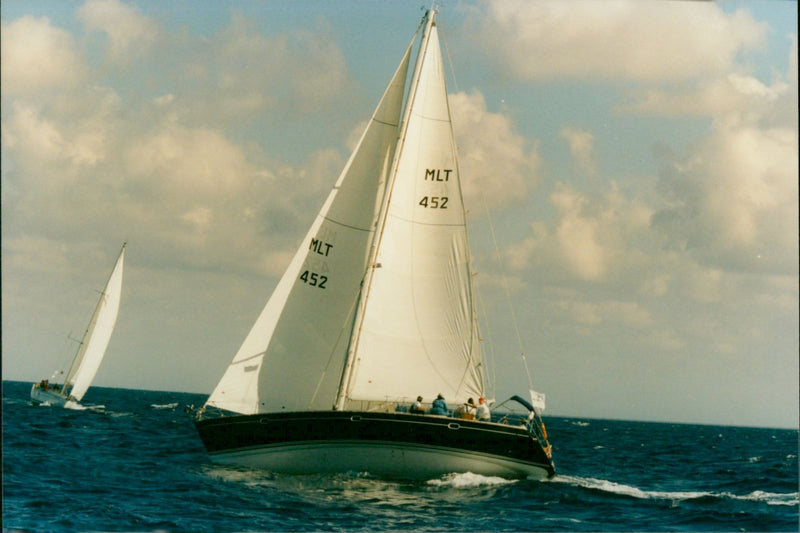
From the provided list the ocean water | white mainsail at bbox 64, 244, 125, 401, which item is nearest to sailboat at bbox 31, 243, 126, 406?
white mainsail at bbox 64, 244, 125, 401


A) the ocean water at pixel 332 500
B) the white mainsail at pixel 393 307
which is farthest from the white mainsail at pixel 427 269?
the ocean water at pixel 332 500

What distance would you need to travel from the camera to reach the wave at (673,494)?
73.9 feet

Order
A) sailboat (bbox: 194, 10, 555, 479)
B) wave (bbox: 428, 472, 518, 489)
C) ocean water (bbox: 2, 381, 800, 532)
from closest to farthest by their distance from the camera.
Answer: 1. ocean water (bbox: 2, 381, 800, 532)
2. wave (bbox: 428, 472, 518, 489)
3. sailboat (bbox: 194, 10, 555, 479)

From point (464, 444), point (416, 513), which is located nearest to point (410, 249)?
point (464, 444)

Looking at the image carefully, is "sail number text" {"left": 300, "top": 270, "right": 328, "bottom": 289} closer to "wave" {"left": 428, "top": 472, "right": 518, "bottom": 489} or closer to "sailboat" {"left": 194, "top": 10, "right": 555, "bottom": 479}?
Answer: "sailboat" {"left": 194, "top": 10, "right": 555, "bottom": 479}

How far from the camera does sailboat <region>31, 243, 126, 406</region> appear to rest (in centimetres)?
5200

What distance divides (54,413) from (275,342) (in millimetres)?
35597

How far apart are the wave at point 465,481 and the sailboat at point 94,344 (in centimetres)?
3705

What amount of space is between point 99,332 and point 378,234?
3662 cm

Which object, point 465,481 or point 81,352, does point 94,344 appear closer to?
point 81,352

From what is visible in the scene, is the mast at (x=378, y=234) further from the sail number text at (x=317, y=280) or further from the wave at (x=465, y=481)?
the wave at (x=465, y=481)

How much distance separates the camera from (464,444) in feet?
66.7

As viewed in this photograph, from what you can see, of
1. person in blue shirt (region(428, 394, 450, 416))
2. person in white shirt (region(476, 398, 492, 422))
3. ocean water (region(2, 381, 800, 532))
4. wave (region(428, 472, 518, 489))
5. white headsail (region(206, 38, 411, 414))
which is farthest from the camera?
white headsail (region(206, 38, 411, 414))

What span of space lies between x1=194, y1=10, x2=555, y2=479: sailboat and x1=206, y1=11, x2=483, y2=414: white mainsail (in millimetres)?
28
